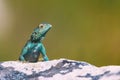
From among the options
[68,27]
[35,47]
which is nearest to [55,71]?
[35,47]

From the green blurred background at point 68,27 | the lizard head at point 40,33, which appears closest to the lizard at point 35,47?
the lizard head at point 40,33

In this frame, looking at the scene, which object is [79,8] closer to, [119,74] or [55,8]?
[55,8]

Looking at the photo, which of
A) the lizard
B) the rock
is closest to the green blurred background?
the lizard

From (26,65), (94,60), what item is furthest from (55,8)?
(26,65)

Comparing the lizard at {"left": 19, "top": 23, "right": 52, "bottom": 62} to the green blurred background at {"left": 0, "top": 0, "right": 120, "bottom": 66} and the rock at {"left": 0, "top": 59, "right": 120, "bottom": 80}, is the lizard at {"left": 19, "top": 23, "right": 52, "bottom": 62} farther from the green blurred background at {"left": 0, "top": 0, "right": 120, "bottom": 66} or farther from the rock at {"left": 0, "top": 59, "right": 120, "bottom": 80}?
the green blurred background at {"left": 0, "top": 0, "right": 120, "bottom": 66}

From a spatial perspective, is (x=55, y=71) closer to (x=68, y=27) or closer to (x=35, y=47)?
(x=35, y=47)
